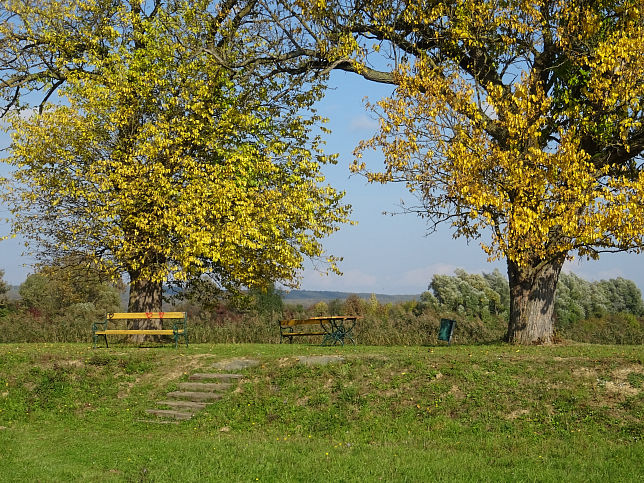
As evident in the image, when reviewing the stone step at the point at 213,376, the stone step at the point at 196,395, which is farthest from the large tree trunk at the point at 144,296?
the stone step at the point at 196,395

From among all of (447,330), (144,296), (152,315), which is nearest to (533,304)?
(447,330)

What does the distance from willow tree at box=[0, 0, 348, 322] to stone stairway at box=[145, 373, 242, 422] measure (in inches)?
209

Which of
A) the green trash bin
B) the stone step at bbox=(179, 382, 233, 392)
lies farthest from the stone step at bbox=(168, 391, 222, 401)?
the green trash bin

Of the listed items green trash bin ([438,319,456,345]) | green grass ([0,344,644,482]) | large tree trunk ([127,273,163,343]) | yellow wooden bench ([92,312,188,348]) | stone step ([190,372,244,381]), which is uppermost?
large tree trunk ([127,273,163,343])

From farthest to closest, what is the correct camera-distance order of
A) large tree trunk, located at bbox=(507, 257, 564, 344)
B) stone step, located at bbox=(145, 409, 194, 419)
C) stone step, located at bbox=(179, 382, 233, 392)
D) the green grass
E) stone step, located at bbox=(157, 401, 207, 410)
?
large tree trunk, located at bbox=(507, 257, 564, 344)
stone step, located at bbox=(179, 382, 233, 392)
stone step, located at bbox=(157, 401, 207, 410)
stone step, located at bbox=(145, 409, 194, 419)
the green grass

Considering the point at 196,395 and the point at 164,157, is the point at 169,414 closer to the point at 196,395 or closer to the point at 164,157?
the point at 196,395

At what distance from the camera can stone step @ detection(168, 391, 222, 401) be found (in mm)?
12773

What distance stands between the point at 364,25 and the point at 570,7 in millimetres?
5398

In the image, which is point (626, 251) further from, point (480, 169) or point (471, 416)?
point (471, 416)

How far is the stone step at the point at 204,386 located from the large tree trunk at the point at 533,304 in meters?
7.67

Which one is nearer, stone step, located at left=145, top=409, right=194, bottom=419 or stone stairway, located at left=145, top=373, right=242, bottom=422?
stone step, located at left=145, top=409, right=194, bottom=419

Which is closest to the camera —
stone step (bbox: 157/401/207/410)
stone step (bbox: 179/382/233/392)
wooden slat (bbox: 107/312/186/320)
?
stone step (bbox: 157/401/207/410)

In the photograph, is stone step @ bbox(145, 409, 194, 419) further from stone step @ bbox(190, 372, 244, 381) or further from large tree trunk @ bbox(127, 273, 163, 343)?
large tree trunk @ bbox(127, 273, 163, 343)

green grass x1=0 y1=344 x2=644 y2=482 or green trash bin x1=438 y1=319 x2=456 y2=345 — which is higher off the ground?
green trash bin x1=438 y1=319 x2=456 y2=345
